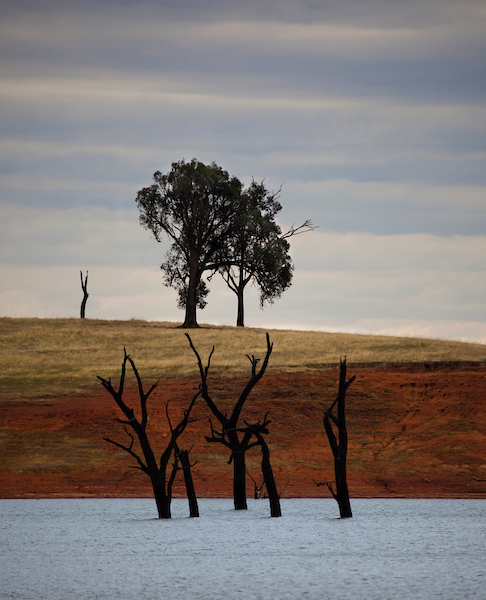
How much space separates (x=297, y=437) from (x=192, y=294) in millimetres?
29443

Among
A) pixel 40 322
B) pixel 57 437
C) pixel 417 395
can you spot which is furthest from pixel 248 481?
pixel 40 322

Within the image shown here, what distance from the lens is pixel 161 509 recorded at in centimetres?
1825

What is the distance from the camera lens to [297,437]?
3088 centimetres

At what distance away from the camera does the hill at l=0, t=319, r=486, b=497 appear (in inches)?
1022

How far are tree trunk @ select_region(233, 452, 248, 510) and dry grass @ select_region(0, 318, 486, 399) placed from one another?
59.2 ft

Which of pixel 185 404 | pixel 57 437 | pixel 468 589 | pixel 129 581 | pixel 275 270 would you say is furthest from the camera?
pixel 275 270

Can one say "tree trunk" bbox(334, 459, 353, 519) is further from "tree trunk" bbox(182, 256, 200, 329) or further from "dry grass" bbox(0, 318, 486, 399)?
"tree trunk" bbox(182, 256, 200, 329)

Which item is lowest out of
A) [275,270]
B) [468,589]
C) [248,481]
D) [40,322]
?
[248,481]

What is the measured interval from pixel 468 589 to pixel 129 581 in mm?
4711

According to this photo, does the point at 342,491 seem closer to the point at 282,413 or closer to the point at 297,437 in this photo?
the point at 297,437

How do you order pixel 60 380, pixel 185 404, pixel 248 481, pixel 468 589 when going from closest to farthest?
pixel 468 589 < pixel 248 481 < pixel 185 404 < pixel 60 380

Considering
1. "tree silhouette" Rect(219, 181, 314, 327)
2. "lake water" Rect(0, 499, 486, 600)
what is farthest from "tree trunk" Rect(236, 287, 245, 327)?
"lake water" Rect(0, 499, 486, 600)

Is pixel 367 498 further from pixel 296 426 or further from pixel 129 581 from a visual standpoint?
pixel 129 581

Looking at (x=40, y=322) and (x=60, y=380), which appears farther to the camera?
(x=40, y=322)
